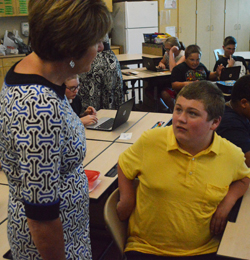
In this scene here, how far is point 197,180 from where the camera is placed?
131cm

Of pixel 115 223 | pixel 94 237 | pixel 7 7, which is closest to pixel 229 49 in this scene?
pixel 94 237

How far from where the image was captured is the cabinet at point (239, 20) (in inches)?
318

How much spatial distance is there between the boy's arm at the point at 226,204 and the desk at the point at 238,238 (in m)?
0.05

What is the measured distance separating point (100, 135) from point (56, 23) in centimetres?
165

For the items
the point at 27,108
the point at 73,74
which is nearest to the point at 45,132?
the point at 27,108

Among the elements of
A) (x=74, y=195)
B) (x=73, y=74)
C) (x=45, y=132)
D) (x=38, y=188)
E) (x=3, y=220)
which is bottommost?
(x=3, y=220)

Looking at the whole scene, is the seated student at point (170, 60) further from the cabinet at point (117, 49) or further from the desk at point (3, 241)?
the desk at point (3, 241)

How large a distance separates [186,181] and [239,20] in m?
8.06

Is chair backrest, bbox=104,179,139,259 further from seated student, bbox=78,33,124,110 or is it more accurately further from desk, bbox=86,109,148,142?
seated student, bbox=78,33,124,110

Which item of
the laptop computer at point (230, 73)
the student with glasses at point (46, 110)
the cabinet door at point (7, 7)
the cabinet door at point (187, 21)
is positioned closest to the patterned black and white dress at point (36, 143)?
the student with glasses at point (46, 110)

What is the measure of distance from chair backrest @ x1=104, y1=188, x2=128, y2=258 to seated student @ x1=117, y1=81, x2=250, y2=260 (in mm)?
45

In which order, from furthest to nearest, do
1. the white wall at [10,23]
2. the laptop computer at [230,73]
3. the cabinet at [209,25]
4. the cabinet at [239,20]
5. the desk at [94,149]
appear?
the cabinet at [239,20]
the cabinet at [209,25]
the white wall at [10,23]
the laptop computer at [230,73]
the desk at [94,149]

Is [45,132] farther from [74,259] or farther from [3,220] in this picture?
[3,220]

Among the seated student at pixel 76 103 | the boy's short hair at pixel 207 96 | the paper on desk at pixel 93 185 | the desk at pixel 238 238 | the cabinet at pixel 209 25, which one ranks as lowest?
the desk at pixel 238 238
